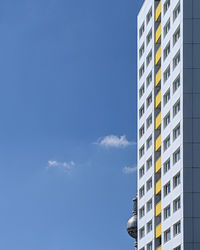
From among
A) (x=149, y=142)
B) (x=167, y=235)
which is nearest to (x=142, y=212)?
(x=149, y=142)

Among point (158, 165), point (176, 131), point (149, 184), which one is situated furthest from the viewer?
point (149, 184)

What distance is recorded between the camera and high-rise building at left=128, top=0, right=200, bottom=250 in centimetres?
8344

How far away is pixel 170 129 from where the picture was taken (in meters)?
89.1

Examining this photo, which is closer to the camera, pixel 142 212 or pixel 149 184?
pixel 149 184

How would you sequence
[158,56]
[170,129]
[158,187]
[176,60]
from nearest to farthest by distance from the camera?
[170,129]
[176,60]
[158,187]
[158,56]

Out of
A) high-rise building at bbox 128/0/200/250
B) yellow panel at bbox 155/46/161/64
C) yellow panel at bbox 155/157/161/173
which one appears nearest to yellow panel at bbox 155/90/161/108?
high-rise building at bbox 128/0/200/250

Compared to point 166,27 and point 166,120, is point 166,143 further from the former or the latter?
point 166,27

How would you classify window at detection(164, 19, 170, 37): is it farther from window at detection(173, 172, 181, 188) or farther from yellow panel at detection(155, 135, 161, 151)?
Answer: window at detection(173, 172, 181, 188)

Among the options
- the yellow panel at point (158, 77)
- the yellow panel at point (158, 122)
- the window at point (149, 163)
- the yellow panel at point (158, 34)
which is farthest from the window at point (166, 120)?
the yellow panel at point (158, 34)

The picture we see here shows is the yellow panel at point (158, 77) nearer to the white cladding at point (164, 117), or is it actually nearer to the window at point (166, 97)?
the white cladding at point (164, 117)
